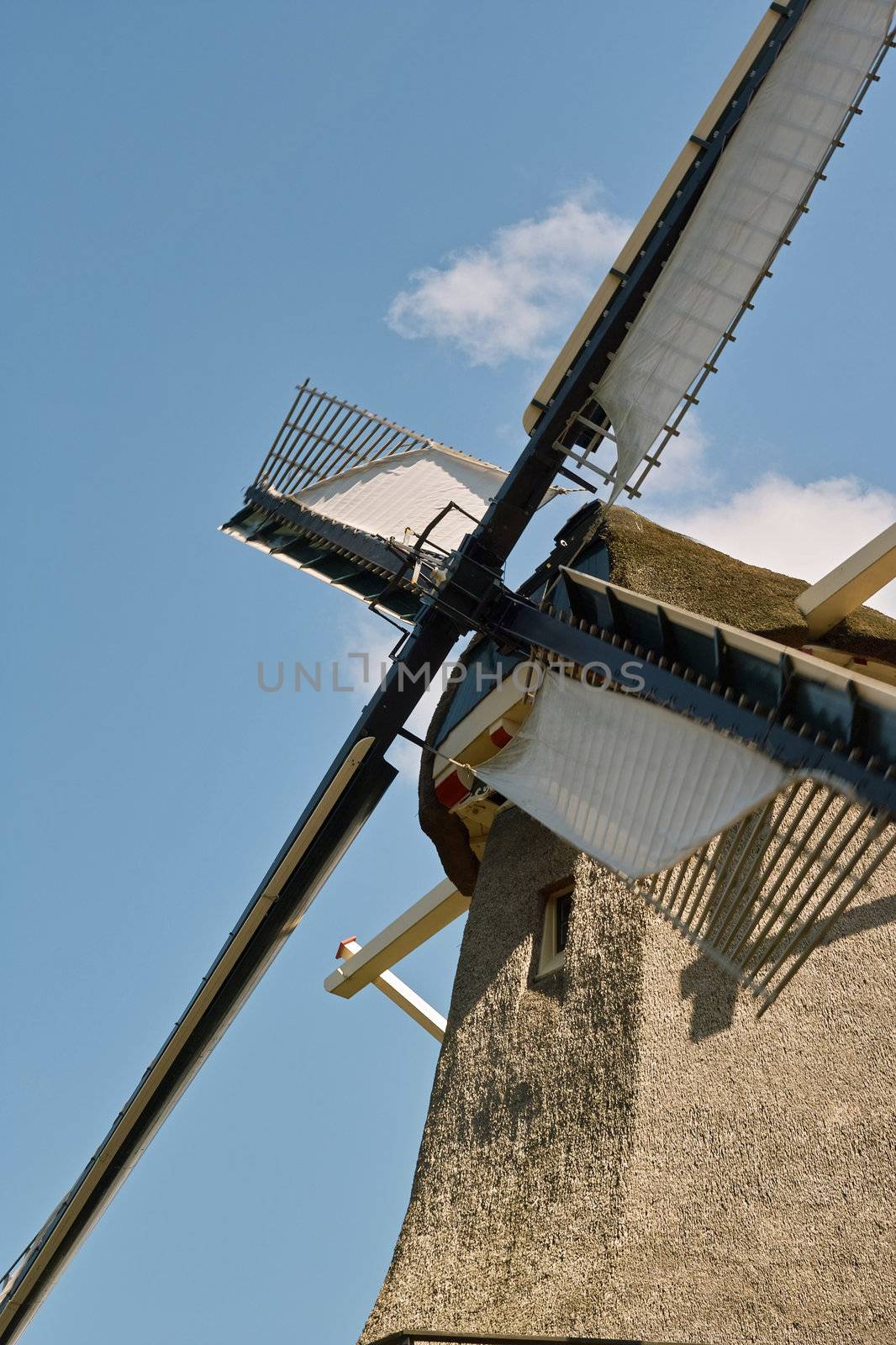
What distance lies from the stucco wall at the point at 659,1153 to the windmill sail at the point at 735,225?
96.6 inches

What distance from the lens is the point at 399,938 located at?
880 centimetres

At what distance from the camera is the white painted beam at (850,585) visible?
17.9 ft

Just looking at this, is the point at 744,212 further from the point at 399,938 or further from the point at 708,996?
the point at 399,938

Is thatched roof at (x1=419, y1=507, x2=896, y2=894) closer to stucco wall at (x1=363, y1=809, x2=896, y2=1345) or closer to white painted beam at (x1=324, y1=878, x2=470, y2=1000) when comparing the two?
white painted beam at (x1=324, y1=878, x2=470, y2=1000)

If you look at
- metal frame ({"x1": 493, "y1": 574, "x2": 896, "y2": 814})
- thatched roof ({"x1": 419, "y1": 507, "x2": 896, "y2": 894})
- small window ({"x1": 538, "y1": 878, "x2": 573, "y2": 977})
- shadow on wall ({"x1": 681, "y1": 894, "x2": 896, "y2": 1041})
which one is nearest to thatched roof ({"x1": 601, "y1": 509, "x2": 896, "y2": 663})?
thatched roof ({"x1": 419, "y1": 507, "x2": 896, "y2": 894})

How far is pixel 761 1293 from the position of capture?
423 centimetres

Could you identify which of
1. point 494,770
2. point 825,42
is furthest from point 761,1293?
point 825,42

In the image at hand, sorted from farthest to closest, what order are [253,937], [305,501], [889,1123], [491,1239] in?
[305,501], [253,937], [491,1239], [889,1123]

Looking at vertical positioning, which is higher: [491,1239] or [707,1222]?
[707,1222]

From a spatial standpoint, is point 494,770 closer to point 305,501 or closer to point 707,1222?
point 707,1222

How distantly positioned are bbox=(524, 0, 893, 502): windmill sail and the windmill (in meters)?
0.01

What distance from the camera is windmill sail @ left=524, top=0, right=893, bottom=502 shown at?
619 cm

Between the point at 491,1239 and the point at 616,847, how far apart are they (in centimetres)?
164

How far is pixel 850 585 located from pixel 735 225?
6.57ft
